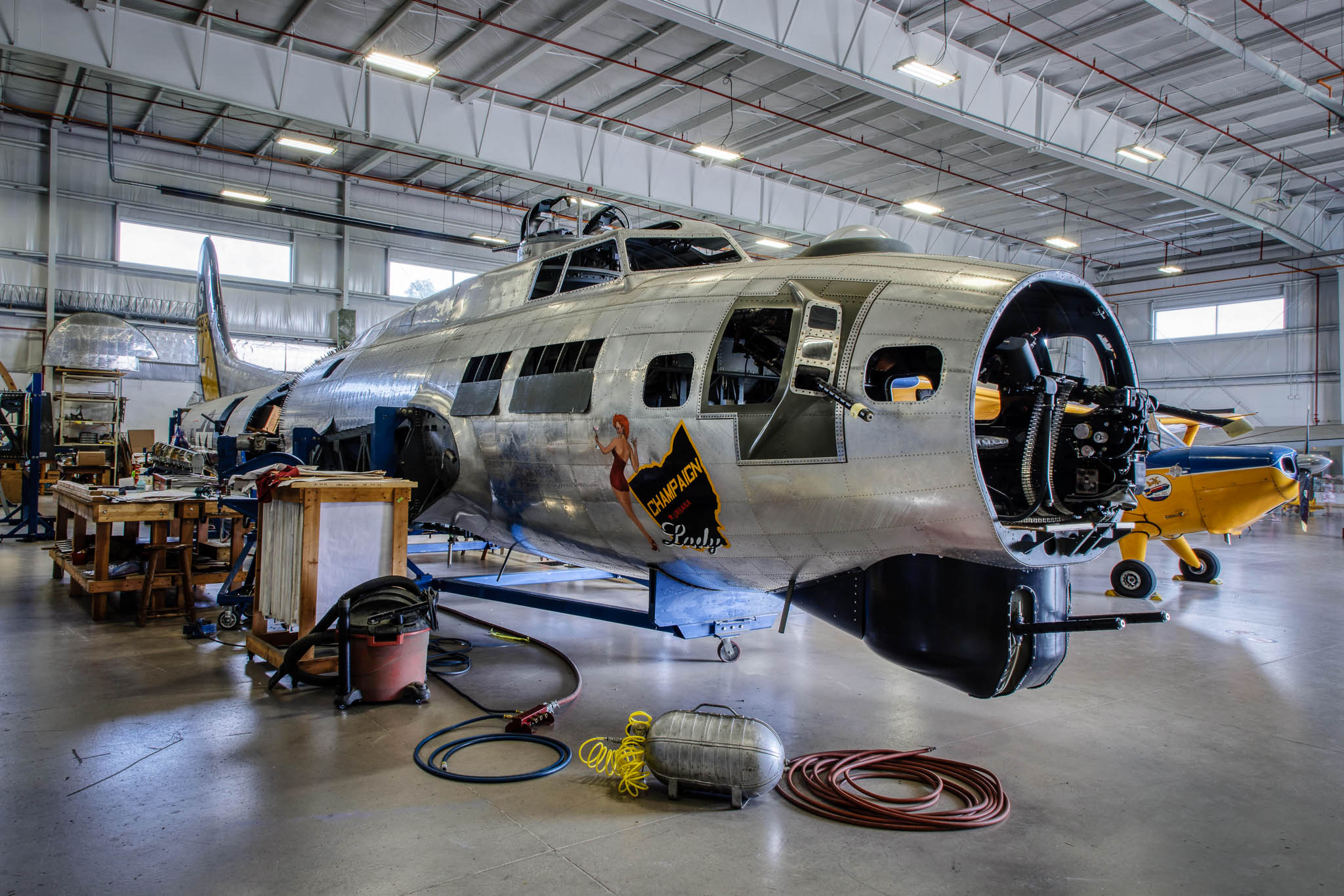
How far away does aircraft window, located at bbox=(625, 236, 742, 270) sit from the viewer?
642 cm

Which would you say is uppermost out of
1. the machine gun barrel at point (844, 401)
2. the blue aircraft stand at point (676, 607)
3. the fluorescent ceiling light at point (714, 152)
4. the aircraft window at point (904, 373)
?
the fluorescent ceiling light at point (714, 152)

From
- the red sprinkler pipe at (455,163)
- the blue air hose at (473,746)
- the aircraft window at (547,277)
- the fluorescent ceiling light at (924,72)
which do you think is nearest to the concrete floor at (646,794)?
the blue air hose at (473,746)

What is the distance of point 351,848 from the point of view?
370 centimetres

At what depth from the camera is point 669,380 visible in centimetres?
493

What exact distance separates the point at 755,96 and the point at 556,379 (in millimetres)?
15805

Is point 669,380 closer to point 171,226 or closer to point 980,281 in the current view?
point 980,281

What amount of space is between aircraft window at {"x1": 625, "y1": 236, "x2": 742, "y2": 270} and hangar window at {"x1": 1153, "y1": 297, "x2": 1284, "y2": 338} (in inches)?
1378

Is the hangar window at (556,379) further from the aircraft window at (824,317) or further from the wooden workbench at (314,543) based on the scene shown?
the aircraft window at (824,317)

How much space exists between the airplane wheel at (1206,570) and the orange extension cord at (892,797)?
10395 millimetres

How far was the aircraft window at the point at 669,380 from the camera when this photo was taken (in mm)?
4797

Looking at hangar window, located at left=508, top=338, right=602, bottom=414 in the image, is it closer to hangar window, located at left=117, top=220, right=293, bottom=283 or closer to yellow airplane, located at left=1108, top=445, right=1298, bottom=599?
yellow airplane, located at left=1108, top=445, right=1298, bottom=599

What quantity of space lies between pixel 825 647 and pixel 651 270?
414 centimetres

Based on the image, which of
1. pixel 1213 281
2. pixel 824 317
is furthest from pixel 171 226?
pixel 1213 281

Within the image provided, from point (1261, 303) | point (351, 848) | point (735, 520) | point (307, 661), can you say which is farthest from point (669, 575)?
point (1261, 303)
